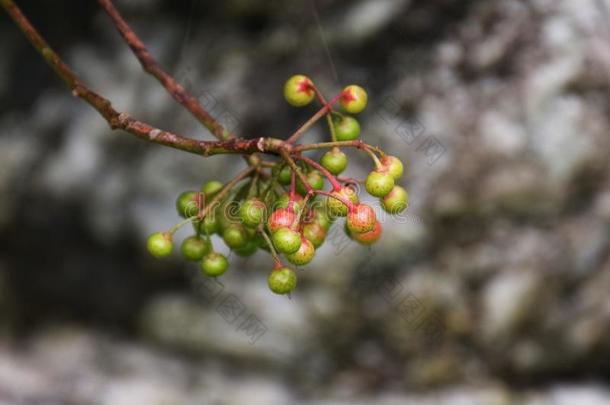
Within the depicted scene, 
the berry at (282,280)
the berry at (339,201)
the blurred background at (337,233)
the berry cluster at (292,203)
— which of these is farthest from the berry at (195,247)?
the blurred background at (337,233)

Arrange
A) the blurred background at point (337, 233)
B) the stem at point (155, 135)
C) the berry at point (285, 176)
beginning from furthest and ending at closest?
1. the blurred background at point (337, 233)
2. the berry at point (285, 176)
3. the stem at point (155, 135)

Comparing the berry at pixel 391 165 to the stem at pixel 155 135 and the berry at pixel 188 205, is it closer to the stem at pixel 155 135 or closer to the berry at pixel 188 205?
the stem at pixel 155 135

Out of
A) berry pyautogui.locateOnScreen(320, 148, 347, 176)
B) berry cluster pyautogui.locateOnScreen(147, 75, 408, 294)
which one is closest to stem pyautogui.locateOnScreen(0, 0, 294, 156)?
berry cluster pyautogui.locateOnScreen(147, 75, 408, 294)

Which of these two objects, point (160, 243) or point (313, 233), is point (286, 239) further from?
point (160, 243)

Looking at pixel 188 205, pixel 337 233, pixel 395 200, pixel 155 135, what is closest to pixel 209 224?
pixel 188 205

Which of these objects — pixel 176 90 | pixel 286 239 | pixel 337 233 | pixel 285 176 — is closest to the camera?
pixel 286 239
